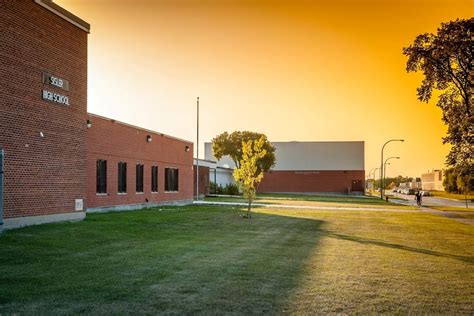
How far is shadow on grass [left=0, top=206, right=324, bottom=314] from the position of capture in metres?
7.64

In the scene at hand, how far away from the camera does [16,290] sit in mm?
8320

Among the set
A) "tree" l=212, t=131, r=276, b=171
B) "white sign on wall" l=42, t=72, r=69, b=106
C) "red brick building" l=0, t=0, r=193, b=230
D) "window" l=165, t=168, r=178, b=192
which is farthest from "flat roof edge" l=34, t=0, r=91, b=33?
"tree" l=212, t=131, r=276, b=171

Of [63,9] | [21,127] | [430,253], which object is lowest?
[430,253]

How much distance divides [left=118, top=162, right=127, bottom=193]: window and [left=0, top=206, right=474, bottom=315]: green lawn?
11.3m

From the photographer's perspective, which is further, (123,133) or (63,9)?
(123,133)

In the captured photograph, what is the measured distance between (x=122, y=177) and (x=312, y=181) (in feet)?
206

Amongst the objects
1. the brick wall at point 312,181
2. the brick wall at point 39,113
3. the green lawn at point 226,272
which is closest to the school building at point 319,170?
the brick wall at point 312,181

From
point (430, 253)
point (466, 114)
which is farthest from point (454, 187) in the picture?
point (430, 253)

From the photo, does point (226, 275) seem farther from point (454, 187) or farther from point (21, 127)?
point (454, 187)

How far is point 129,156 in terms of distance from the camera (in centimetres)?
3080

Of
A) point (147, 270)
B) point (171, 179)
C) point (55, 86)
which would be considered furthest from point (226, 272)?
point (171, 179)

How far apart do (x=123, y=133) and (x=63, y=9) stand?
11.0m

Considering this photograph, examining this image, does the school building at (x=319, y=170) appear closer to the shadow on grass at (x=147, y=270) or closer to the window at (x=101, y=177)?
the window at (x=101, y=177)

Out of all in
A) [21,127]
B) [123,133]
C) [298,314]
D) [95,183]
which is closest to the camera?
[298,314]
